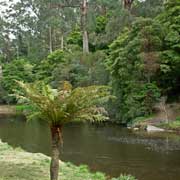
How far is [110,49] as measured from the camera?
39562 millimetres

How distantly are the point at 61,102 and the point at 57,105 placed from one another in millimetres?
125

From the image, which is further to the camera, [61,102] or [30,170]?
[30,170]

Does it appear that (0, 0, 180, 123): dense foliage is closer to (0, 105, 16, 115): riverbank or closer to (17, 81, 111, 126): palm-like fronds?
(0, 105, 16, 115): riverbank

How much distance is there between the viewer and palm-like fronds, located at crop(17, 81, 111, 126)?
33.2 ft

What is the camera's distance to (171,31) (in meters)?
33.2

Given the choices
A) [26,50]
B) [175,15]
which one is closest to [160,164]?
[175,15]

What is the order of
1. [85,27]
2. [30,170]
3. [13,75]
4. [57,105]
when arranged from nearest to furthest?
[57,105] < [30,170] < [85,27] < [13,75]

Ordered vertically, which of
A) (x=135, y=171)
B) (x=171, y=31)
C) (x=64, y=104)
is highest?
(x=171, y=31)

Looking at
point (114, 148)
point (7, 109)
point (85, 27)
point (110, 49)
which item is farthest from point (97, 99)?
point (7, 109)

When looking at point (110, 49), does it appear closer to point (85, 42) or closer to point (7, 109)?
point (85, 42)

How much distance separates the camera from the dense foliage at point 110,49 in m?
32.9

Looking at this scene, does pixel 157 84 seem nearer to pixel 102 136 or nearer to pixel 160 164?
pixel 102 136

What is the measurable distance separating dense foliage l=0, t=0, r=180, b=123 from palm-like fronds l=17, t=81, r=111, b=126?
11.6 ft

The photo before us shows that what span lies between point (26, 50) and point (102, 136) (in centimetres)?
5247
